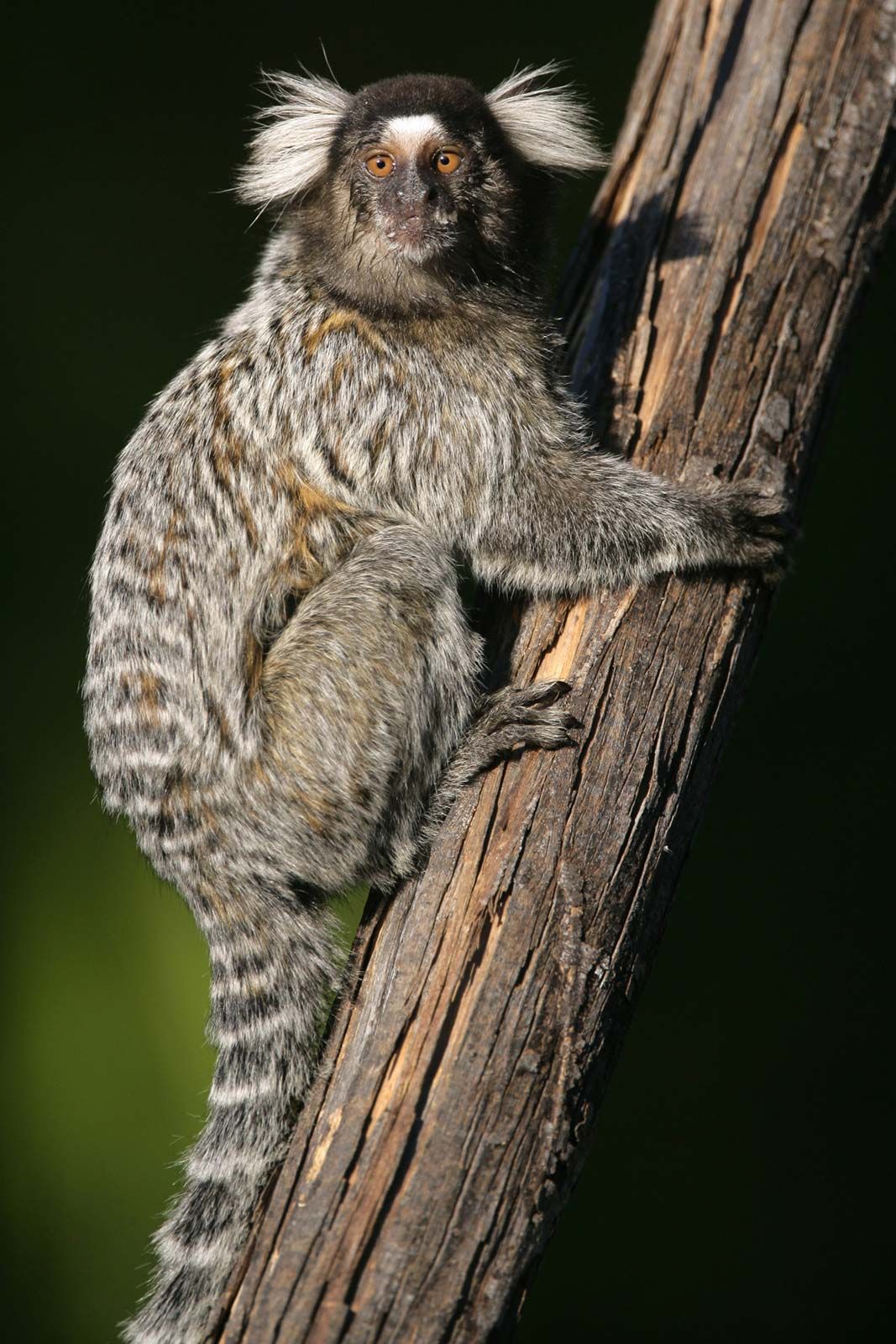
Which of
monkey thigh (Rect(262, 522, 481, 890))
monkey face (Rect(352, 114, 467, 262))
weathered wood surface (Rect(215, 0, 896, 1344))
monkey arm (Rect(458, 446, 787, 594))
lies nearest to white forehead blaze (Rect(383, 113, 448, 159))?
monkey face (Rect(352, 114, 467, 262))

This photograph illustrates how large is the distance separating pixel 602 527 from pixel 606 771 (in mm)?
582

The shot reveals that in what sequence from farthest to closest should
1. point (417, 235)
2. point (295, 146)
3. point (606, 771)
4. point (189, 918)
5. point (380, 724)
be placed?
point (189, 918) → point (295, 146) → point (417, 235) → point (380, 724) → point (606, 771)

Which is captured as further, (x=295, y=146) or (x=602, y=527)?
(x=295, y=146)

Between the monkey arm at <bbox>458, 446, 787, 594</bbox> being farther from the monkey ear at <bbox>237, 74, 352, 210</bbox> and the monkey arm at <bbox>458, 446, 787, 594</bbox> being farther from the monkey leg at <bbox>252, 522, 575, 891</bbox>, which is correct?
the monkey ear at <bbox>237, 74, 352, 210</bbox>

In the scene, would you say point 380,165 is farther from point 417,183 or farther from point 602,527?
point 602,527

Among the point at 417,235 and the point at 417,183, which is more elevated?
the point at 417,183

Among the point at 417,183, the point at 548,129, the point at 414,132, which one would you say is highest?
the point at 548,129

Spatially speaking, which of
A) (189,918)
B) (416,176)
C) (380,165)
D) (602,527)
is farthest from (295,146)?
(189,918)

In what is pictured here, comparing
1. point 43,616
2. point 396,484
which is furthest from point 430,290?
point 43,616

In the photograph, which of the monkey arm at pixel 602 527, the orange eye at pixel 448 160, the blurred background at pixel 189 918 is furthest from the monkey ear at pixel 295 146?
the blurred background at pixel 189 918

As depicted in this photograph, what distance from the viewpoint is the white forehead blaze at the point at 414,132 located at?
2441 mm

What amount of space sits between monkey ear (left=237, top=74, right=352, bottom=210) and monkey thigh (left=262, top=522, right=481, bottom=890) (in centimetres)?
103

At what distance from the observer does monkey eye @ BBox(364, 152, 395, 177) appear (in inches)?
97.7

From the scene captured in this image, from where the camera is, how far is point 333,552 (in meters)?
2.49
